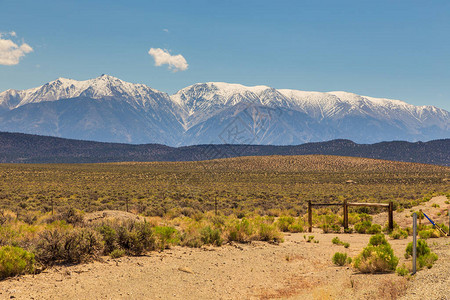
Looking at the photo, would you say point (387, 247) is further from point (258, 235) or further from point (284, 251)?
point (258, 235)

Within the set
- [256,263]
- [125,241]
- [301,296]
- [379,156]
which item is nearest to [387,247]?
[301,296]

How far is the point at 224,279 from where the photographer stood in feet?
33.4

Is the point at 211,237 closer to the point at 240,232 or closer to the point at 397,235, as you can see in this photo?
the point at 240,232

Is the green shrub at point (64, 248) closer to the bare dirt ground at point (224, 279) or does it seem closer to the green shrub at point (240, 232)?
the bare dirt ground at point (224, 279)

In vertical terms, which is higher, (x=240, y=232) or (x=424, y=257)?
(x=424, y=257)

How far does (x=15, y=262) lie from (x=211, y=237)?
22.3ft

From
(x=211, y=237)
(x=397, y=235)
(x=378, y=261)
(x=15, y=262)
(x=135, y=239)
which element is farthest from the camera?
(x=397, y=235)

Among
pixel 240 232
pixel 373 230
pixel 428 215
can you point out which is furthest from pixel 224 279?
pixel 428 215

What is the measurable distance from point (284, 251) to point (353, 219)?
29.9 ft

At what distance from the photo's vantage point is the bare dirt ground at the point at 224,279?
8.16 meters

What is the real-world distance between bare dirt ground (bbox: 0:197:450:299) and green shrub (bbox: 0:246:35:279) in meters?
0.28

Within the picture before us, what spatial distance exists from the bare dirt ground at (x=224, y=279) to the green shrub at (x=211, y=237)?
0.86 metres

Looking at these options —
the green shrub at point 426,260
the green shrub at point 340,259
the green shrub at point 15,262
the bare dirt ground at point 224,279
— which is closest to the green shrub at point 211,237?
the bare dirt ground at point 224,279

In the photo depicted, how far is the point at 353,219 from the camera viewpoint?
21266 millimetres
